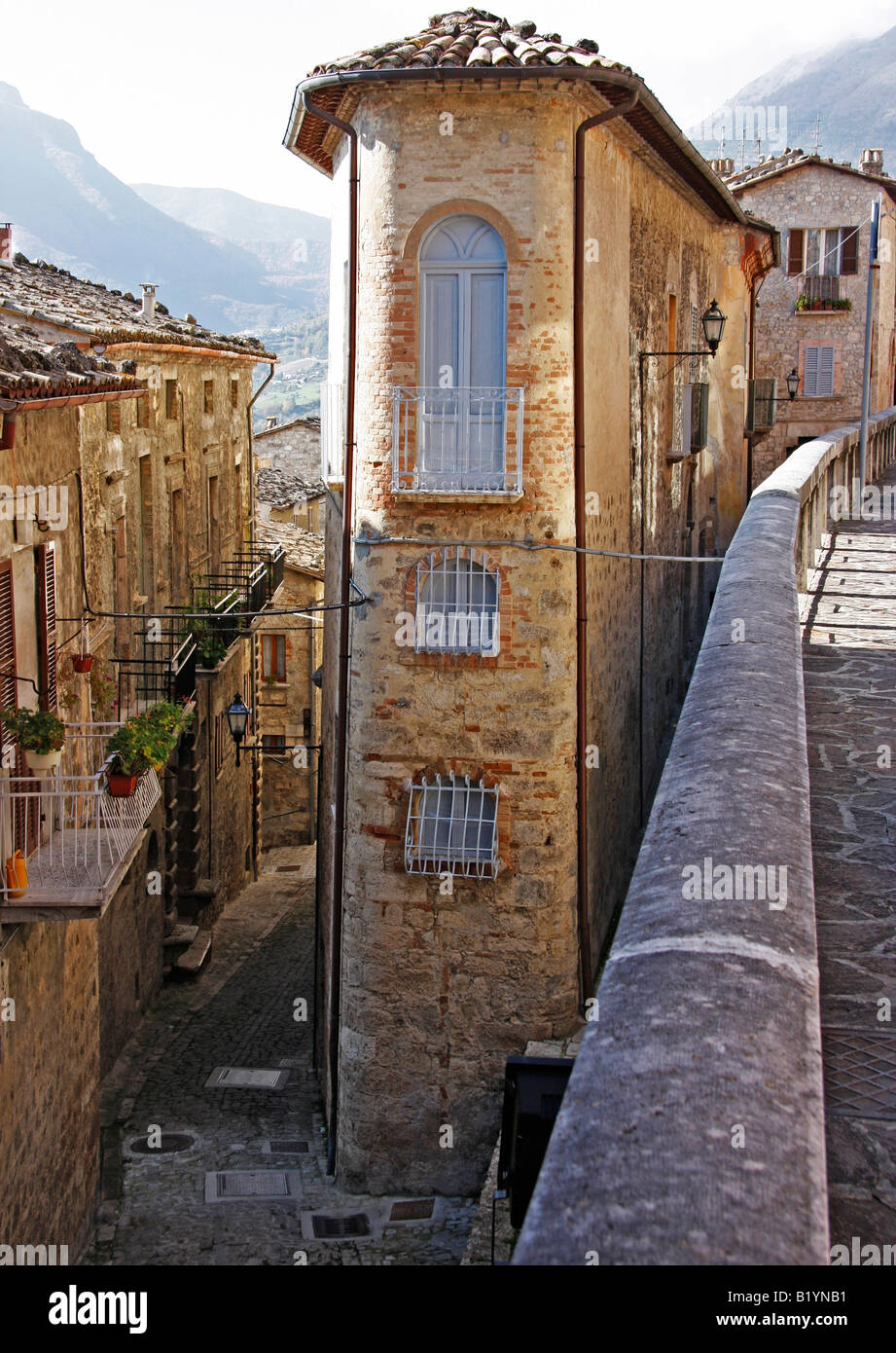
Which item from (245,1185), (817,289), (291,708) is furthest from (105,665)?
(817,289)

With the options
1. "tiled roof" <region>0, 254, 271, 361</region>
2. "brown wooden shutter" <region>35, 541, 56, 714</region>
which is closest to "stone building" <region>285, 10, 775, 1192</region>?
"brown wooden shutter" <region>35, 541, 56, 714</region>

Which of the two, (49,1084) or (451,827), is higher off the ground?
(451,827)

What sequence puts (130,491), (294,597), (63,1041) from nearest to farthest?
(63,1041), (130,491), (294,597)

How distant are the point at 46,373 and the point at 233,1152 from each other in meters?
8.39

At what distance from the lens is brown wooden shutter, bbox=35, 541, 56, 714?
39.1 feet

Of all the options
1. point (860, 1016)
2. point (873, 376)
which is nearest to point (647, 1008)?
point (860, 1016)

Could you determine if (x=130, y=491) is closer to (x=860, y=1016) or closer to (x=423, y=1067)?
(x=423, y=1067)

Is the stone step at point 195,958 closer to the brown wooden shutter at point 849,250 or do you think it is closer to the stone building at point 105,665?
the stone building at point 105,665

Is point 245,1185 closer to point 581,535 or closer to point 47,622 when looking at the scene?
point 47,622

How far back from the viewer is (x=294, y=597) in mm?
33531

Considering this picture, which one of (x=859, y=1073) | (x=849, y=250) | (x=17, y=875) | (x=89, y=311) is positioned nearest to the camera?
(x=859, y=1073)

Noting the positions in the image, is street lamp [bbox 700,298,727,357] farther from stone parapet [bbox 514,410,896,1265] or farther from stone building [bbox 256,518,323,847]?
stone building [bbox 256,518,323,847]

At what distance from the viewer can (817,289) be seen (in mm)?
37438

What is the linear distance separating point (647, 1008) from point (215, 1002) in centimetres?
1954
